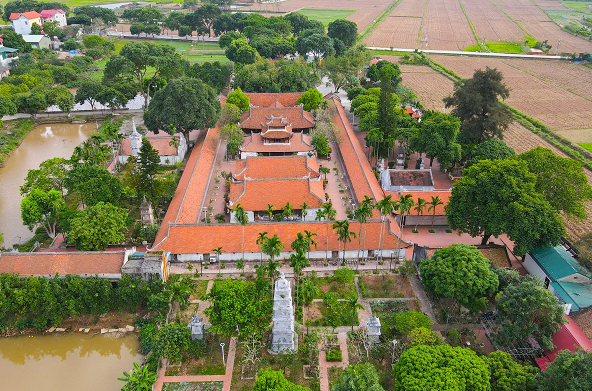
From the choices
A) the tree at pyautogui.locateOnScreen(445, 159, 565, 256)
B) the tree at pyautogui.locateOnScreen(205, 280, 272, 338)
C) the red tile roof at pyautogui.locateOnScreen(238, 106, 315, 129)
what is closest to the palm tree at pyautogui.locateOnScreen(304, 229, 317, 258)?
the tree at pyautogui.locateOnScreen(205, 280, 272, 338)

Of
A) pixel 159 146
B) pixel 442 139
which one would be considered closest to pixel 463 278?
pixel 442 139

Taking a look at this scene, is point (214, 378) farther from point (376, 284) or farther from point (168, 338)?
point (376, 284)

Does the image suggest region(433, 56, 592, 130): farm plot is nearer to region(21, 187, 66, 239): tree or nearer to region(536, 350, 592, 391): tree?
region(536, 350, 592, 391): tree

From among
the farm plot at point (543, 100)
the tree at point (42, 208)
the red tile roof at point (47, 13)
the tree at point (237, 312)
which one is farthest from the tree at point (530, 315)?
the red tile roof at point (47, 13)

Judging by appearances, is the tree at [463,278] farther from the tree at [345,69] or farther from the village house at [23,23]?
the village house at [23,23]

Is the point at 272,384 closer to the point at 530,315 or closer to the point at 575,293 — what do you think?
the point at 530,315

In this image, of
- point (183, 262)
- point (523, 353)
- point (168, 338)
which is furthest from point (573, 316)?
point (183, 262)
